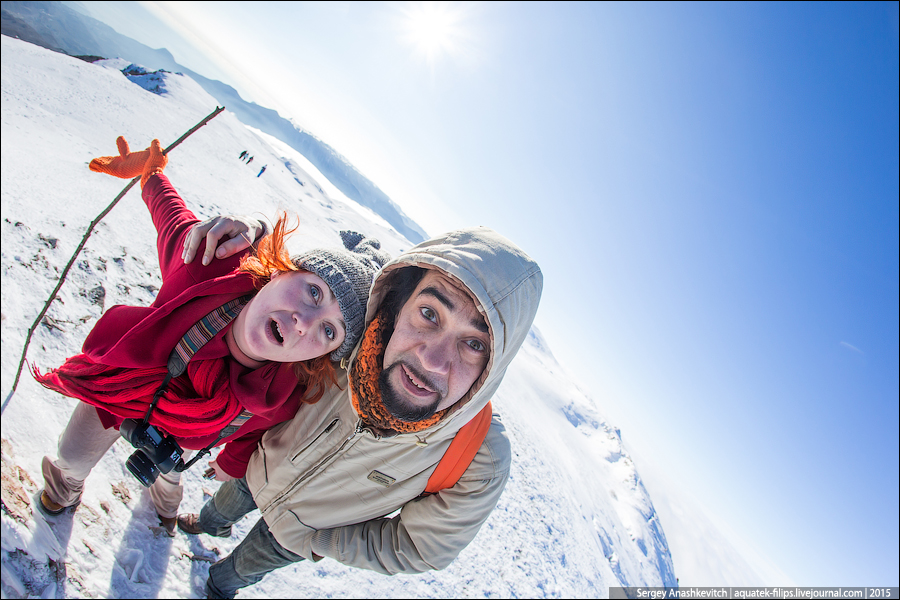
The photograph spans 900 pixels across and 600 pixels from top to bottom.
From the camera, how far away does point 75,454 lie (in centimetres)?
162

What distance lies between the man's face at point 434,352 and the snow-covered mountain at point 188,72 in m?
25.7

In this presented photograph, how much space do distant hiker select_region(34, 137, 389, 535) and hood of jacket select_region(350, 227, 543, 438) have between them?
246 mm

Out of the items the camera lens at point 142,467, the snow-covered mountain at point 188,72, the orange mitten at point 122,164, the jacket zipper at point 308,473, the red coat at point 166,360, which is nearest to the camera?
the red coat at point 166,360

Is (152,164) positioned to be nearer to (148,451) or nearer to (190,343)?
(190,343)

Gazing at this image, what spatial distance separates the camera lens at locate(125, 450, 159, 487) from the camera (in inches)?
61.7

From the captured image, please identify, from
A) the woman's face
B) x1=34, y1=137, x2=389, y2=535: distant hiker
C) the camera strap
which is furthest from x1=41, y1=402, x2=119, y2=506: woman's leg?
the woman's face

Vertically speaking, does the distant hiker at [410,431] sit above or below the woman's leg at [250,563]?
above

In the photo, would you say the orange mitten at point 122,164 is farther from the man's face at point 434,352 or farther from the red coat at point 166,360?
the man's face at point 434,352

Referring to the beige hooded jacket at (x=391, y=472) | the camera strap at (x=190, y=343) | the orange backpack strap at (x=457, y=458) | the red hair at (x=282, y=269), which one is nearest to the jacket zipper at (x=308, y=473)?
the beige hooded jacket at (x=391, y=472)

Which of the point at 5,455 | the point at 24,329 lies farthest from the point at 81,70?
the point at 5,455

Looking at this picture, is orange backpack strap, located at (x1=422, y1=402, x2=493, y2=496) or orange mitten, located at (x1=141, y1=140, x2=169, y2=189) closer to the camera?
orange backpack strap, located at (x1=422, y1=402, x2=493, y2=496)

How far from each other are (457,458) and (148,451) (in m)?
1.41

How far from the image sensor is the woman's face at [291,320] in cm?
149

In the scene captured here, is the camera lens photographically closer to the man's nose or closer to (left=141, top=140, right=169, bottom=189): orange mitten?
the man's nose
